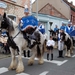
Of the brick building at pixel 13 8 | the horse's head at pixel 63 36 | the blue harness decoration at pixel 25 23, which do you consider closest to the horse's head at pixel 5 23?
the blue harness decoration at pixel 25 23

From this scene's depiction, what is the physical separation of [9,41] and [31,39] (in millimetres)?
883

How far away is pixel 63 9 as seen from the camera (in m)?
29.8

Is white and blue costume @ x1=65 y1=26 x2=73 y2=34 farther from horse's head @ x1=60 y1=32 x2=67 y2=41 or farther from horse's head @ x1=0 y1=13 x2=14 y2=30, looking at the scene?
horse's head @ x1=0 y1=13 x2=14 y2=30

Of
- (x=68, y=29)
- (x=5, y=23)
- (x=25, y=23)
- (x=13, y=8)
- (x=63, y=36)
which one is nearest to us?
(x=5, y=23)

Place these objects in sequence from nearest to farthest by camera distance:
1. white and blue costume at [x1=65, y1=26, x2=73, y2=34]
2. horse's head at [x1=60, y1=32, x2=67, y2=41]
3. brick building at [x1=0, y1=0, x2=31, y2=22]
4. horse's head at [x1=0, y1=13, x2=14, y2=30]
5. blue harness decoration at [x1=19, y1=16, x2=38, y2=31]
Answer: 1. horse's head at [x1=0, y1=13, x2=14, y2=30]
2. blue harness decoration at [x1=19, y1=16, x2=38, y2=31]
3. horse's head at [x1=60, y1=32, x2=67, y2=41]
4. white and blue costume at [x1=65, y1=26, x2=73, y2=34]
5. brick building at [x1=0, y1=0, x2=31, y2=22]

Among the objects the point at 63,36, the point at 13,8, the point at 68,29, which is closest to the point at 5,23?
the point at 63,36

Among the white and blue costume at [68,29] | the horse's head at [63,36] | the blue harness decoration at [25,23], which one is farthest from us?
the white and blue costume at [68,29]

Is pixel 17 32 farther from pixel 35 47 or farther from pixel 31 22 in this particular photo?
pixel 35 47

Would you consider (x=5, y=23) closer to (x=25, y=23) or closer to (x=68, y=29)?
(x=25, y=23)

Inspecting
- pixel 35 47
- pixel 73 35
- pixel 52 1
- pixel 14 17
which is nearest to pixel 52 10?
pixel 52 1

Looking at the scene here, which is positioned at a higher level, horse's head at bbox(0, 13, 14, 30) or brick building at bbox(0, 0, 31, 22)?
brick building at bbox(0, 0, 31, 22)

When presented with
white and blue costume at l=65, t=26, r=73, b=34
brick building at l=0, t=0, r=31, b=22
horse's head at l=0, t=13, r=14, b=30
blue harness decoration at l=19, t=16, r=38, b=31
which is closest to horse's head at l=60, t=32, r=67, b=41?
white and blue costume at l=65, t=26, r=73, b=34

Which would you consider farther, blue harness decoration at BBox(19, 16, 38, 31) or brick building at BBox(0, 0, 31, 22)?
brick building at BBox(0, 0, 31, 22)

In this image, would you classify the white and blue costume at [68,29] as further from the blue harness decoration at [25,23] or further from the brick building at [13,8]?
the brick building at [13,8]
